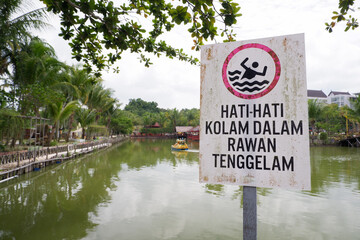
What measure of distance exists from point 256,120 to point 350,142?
35.1 meters

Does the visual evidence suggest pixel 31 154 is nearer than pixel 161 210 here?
No

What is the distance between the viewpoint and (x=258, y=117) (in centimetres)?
134

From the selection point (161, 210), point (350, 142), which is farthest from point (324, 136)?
point (161, 210)

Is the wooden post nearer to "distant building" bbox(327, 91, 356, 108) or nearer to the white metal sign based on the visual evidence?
the white metal sign

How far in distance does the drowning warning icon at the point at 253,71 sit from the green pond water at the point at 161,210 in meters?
4.69

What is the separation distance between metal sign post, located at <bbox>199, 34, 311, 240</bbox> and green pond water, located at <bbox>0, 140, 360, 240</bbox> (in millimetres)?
4427

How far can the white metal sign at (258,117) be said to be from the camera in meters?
1.28

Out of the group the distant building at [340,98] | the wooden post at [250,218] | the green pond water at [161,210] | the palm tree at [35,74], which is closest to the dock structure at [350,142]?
the green pond water at [161,210]

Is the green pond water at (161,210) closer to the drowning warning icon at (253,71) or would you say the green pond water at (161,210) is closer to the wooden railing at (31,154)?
the wooden railing at (31,154)

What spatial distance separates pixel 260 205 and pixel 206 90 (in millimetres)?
6744

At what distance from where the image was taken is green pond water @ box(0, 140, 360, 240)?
5230 mm

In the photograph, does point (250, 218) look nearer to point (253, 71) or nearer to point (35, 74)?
point (253, 71)

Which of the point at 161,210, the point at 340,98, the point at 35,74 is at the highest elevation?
the point at 340,98

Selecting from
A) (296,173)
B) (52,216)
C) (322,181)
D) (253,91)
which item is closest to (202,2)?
(253,91)
